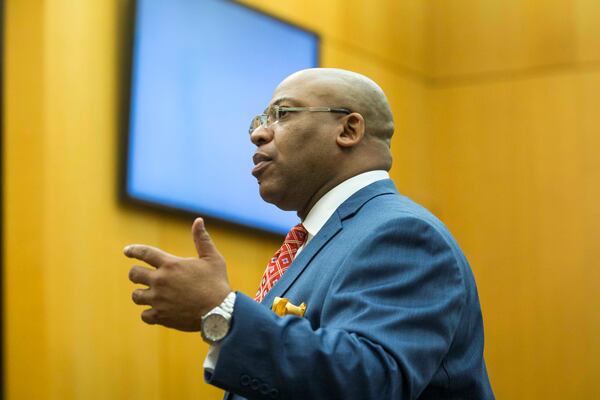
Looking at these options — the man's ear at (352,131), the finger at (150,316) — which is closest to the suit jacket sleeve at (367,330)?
the finger at (150,316)

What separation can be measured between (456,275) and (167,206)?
8.49 feet

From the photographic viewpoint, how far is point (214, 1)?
182 inches

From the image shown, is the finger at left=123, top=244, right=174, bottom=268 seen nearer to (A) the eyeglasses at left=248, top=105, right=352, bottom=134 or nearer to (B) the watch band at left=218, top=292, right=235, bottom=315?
(B) the watch band at left=218, top=292, right=235, bottom=315

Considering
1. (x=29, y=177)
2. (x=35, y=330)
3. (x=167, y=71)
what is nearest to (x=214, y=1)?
(x=167, y=71)

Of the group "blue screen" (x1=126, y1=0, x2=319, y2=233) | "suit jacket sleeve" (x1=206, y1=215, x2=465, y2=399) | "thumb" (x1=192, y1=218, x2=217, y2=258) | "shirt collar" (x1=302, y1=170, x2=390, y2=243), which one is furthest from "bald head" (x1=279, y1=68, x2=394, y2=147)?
"blue screen" (x1=126, y1=0, x2=319, y2=233)

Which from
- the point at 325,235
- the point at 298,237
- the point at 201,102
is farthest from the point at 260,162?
the point at 201,102

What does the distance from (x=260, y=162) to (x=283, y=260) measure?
0.20 metres

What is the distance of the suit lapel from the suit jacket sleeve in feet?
0.47

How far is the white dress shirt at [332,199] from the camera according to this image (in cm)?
220

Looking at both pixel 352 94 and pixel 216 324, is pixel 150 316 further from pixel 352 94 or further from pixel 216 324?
pixel 352 94

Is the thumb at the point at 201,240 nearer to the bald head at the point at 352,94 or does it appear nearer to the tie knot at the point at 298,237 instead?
the tie knot at the point at 298,237

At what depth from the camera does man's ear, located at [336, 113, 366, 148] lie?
228cm

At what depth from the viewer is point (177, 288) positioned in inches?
67.6

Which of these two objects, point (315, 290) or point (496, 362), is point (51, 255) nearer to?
point (315, 290)
